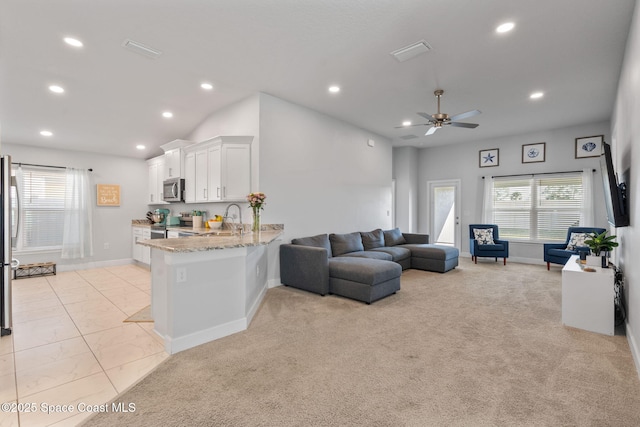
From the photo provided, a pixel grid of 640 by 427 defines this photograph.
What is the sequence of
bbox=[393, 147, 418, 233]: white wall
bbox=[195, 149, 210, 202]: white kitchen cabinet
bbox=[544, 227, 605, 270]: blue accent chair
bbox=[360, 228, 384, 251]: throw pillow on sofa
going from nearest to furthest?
bbox=[195, 149, 210, 202]: white kitchen cabinet
bbox=[544, 227, 605, 270]: blue accent chair
bbox=[360, 228, 384, 251]: throw pillow on sofa
bbox=[393, 147, 418, 233]: white wall

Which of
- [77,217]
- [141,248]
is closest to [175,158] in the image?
[141,248]

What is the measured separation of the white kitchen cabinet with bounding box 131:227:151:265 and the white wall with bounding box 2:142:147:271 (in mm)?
271

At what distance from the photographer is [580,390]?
206 centimetres

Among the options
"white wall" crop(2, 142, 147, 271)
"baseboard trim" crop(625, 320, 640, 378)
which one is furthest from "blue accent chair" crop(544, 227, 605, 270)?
"white wall" crop(2, 142, 147, 271)

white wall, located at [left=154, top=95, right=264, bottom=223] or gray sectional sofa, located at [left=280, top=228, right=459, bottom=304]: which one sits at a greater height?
white wall, located at [left=154, top=95, right=264, bottom=223]

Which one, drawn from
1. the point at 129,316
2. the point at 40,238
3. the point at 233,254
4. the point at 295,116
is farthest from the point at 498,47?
the point at 40,238

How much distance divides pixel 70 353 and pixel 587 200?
28.5 ft

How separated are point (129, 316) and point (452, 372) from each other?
3.49 metres

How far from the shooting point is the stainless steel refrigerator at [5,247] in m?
2.92

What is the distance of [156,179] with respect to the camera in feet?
22.6

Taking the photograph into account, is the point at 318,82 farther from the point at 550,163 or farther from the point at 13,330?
the point at 550,163

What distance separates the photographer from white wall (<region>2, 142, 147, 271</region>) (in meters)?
6.23

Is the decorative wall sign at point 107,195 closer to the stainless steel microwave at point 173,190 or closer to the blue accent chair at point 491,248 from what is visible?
the stainless steel microwave at point 173,190

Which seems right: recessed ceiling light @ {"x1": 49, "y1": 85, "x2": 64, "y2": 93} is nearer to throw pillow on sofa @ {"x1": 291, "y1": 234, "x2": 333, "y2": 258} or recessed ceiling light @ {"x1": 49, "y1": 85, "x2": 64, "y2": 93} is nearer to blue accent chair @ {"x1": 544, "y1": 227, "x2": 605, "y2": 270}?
throw pillow on sofa @ {"x1": 291, "y1": 234, "x2": 333, "y2": 258}
